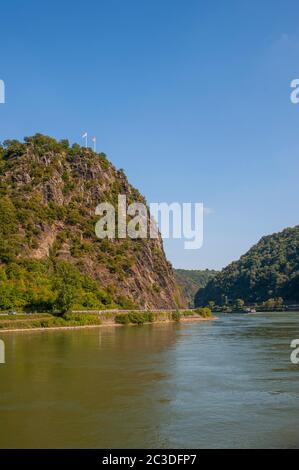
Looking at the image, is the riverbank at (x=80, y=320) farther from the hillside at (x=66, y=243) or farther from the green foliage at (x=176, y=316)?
the hillside at (x=66, y=243)

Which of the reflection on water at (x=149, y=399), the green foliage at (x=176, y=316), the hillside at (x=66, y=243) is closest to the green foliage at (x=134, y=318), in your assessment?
the hillside at (x=66, y=243)

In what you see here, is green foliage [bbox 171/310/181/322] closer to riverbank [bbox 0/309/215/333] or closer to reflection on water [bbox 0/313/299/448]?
riverbank [bbox 0/309/215/333]

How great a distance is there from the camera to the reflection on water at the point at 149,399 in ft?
60.3

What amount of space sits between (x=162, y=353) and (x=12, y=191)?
82028 mm

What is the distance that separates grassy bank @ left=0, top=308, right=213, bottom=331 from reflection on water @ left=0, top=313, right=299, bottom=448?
31.6m

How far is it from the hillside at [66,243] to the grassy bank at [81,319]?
3.31 metres

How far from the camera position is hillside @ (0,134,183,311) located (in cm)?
9044

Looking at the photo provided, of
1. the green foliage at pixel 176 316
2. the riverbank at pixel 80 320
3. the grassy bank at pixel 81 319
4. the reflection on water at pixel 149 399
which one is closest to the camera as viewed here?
the reflection on water at pixel 149 399

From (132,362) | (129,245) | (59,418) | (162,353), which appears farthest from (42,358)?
(129,245)

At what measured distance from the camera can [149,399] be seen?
2488cm

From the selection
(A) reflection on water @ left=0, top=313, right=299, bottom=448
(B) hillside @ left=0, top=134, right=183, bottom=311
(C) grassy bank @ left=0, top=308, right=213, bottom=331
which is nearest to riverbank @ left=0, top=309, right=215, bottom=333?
(C) grassy bank @ left=0, top=308, right=213, bottom=331

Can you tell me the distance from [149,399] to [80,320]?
200 ft

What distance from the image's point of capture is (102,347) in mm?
49469
